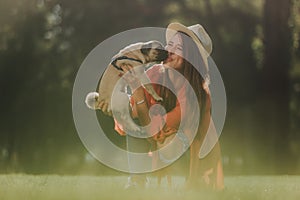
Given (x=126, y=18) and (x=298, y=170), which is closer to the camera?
(x=298, y=170)

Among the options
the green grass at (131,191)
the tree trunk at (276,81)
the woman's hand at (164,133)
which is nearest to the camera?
the green grass at (131,191)

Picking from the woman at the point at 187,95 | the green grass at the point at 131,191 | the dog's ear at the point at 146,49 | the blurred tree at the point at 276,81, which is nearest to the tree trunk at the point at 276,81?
the blurred tree at the point at 276,81

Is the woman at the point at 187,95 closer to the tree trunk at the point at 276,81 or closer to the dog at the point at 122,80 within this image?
the dog at the point at 122,80

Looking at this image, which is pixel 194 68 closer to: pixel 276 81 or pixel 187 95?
pixel 187 95

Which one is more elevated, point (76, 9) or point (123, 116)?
point (76, 9)

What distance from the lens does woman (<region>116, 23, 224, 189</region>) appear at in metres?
3.12

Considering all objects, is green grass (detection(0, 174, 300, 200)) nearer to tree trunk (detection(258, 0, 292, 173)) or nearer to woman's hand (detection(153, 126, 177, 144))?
woman's hand (detection(153, 126, 177, 144))

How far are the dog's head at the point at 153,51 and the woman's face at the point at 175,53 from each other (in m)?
0.03

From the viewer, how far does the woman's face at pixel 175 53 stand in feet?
10.3

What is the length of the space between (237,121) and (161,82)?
3.28 meters

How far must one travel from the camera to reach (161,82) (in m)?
3.18

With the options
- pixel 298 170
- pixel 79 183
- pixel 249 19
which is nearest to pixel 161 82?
pixel 79 183

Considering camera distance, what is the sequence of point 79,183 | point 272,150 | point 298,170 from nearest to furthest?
point 79,183
point 298,170
point 272,150

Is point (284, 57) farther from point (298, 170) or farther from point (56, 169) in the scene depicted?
point (56, 169)
